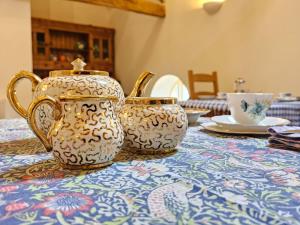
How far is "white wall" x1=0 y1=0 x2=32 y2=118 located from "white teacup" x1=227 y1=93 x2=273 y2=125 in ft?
9.17

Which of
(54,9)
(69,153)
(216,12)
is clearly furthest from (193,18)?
(69,153)

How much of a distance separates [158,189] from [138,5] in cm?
358

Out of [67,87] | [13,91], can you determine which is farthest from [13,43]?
[67,87]

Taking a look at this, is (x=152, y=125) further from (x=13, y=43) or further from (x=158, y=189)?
(x=13, y=43)

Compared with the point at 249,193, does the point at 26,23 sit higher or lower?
higher

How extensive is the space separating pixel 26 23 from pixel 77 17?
1949 millimetres

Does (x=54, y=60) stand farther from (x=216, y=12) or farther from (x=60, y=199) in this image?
(x=60, y=199)

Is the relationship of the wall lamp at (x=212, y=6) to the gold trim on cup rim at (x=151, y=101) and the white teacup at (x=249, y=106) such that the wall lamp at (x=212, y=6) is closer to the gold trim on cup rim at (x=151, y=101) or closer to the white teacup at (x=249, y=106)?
the white teacup at (x=249, y=106)

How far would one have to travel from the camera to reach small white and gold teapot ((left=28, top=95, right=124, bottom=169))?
0.40m

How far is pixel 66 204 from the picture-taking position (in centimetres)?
29

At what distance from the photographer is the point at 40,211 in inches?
10.7

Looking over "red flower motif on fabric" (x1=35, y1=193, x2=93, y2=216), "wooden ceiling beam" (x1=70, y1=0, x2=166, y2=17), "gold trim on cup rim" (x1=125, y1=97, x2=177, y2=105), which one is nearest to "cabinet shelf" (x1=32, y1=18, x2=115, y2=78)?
"wooden ceiling beam" (x1=70, y1=0, x2=166, y2=17)

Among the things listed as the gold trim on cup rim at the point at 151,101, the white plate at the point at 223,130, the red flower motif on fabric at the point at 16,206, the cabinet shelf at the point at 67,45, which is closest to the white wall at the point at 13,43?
the cabinet shelf at the point at 67,45

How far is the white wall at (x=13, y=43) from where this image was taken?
9.86ft
